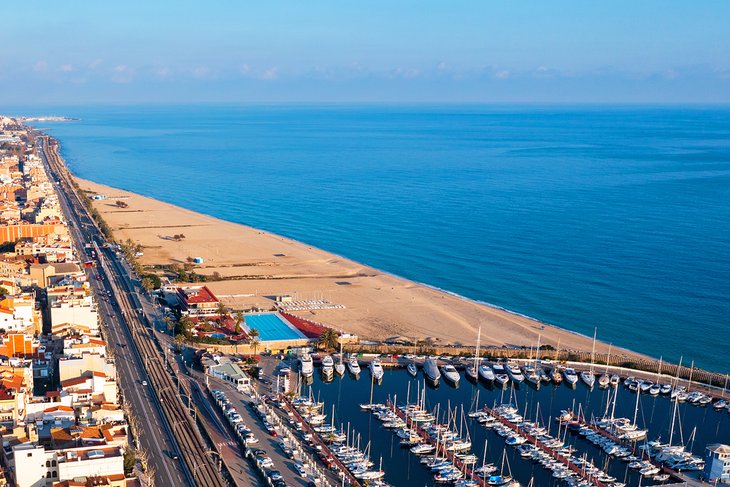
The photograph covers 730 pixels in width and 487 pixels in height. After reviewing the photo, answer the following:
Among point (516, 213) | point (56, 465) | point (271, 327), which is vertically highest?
point (516, 213)

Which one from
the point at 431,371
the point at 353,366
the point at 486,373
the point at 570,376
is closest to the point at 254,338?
the point at 353,366

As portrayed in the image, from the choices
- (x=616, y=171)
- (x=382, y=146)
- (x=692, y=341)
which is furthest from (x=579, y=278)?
(x=382, y=146)

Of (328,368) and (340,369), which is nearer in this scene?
(328,368)

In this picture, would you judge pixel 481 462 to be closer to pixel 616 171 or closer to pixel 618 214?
pixel 618 214

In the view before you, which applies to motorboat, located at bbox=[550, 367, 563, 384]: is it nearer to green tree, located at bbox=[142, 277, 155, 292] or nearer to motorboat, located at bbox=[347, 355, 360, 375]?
motorboat, located at bbox=[347, 355, 360, 375]

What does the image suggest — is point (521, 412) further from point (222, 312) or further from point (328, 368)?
point (222, 312)

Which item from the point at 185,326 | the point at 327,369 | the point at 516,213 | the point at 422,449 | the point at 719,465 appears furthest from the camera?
the point at 516,213
